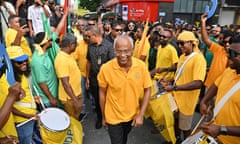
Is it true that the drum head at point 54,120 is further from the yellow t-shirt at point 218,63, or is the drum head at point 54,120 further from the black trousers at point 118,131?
the yellow t-shirt at point 218,63

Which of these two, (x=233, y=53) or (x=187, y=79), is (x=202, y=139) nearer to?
(x=233, y=53)

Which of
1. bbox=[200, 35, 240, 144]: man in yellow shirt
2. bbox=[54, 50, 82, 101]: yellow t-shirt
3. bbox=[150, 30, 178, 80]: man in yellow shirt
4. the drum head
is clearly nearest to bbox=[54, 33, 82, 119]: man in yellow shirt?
bbox=[54, 50, 82, 101]: yellow t-shirt

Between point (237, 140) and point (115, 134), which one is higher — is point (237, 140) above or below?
above

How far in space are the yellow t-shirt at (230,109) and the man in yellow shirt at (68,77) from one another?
2.13 meters

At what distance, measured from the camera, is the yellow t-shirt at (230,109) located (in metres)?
2.35

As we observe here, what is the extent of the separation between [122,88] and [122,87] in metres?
0.01

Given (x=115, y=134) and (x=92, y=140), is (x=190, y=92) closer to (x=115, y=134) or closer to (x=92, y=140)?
(x=115, y=134)

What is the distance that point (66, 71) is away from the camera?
378cm

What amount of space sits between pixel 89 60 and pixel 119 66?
2.01 metres

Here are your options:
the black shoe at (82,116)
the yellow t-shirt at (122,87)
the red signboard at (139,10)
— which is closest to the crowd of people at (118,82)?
the yellow t-shirt at (122,87)

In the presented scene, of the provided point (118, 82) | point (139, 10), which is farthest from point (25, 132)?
point (139, 10)

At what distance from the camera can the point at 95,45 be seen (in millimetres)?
4758

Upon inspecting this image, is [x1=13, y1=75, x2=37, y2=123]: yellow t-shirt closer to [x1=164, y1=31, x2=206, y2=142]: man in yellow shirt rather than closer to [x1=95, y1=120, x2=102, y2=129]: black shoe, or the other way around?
[x1=164, y1=31, x2=206, y2=142]: man in yellow shirt

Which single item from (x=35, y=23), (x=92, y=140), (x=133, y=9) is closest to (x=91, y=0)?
(x=133, y=9)
